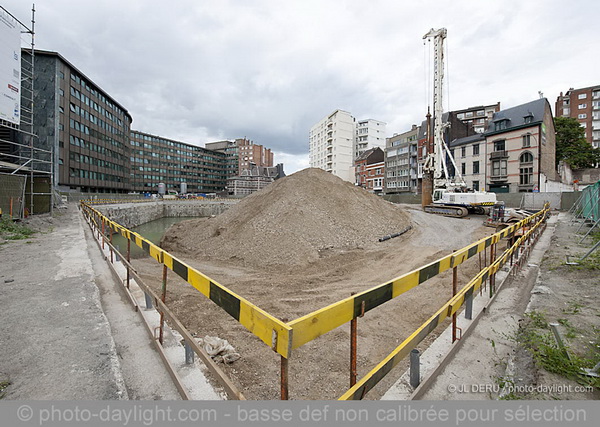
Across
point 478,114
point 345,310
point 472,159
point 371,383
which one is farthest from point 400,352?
point 478,114

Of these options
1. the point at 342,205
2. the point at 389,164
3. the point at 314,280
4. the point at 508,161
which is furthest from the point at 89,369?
the point at 389,164

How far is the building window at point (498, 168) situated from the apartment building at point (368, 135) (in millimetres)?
49570

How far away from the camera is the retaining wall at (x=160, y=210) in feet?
104

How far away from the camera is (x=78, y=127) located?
47.8 metres

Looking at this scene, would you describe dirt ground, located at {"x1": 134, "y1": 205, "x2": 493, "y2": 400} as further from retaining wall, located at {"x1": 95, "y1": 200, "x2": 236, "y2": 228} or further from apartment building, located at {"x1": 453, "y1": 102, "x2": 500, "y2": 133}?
apartment building, located at {"x1": 453, "y1": 102, "x2": 500, "y2": 133}

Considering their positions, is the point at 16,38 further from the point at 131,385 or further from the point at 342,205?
the point at 131,385

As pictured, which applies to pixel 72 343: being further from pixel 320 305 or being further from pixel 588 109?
pixel 588 109

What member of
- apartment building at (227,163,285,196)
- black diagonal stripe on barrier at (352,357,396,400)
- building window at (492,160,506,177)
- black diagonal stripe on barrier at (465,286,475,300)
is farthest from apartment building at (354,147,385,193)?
black diagonal stripe on barrier at (352,357,396,400)

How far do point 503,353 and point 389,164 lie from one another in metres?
62.4

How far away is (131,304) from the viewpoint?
14.8 ft

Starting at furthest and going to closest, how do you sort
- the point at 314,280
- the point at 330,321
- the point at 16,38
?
the point at 16,38, the point at 314,280, the point at 330,321

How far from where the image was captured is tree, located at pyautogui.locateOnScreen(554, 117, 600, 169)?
45344 mm

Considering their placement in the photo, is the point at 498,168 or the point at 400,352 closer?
the point at 400,352

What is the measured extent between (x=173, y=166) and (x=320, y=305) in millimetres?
108808
